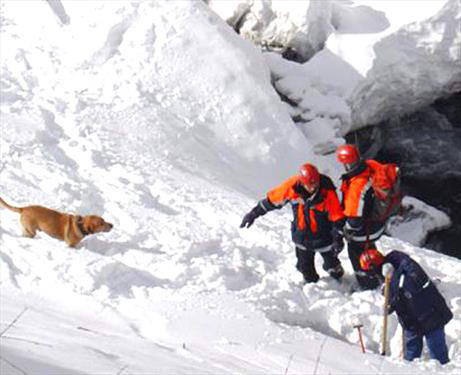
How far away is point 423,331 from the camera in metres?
6.30

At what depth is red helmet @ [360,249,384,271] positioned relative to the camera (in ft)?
21.4

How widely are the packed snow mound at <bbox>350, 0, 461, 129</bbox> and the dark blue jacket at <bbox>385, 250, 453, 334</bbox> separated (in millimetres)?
6466

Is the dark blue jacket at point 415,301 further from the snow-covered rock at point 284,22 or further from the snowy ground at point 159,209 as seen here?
the snow-covered rock at point 284,22

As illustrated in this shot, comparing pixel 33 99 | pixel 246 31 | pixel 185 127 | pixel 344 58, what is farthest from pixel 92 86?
pixel 344 58

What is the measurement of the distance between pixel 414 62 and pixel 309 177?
6.95m

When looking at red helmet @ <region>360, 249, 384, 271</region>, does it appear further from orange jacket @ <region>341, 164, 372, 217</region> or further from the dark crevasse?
the dark crevasse

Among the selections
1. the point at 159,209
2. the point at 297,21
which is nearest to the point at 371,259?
the point at 159,209

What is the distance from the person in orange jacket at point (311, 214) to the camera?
6805 millimetres

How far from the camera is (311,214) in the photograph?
22.7 feet

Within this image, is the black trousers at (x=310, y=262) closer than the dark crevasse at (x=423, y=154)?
Yes

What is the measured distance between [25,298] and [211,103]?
565cm

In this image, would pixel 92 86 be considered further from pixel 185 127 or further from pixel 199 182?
pixel 199 182

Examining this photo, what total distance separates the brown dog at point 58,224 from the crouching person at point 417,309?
9.42 feet

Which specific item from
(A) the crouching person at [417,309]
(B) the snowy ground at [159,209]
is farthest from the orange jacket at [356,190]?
(B) the snowy ground at [159,209]
